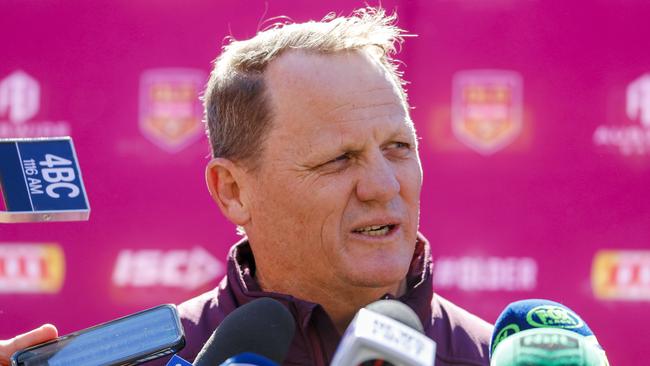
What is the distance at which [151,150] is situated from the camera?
122 inches

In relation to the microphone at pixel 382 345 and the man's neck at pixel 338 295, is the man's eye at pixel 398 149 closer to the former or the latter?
the man's neck at pixel 338 295

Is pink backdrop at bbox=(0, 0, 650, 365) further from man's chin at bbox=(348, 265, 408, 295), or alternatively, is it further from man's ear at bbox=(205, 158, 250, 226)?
man's chin at bbox=(348, 265, 408, 295)

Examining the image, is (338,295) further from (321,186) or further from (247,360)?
(247,360)

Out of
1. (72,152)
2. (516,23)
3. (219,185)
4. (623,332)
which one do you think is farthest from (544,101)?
(72,152)

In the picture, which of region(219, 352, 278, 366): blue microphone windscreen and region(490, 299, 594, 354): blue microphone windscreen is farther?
region(490, 299, 594, 354): blue microphone windscreen

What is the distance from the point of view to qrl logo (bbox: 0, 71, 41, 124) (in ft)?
9.98

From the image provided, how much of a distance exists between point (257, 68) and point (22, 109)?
148cm

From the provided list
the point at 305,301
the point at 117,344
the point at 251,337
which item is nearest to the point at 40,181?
→ the point at 117,344

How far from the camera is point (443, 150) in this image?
3.07m

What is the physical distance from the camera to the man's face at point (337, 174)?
164cm

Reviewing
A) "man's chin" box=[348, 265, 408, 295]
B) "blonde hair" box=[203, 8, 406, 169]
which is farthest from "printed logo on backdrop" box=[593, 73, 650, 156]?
"man's chin" box=[348, 265, 408, 295]

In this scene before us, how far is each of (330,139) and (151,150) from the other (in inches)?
60.7

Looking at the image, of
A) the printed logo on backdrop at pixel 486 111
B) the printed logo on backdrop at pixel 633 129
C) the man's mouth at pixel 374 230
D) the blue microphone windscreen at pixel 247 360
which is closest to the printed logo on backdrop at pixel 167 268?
the printed logo on backdrop at pixel 486 111

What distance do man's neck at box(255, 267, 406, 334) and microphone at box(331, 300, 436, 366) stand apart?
726mm
